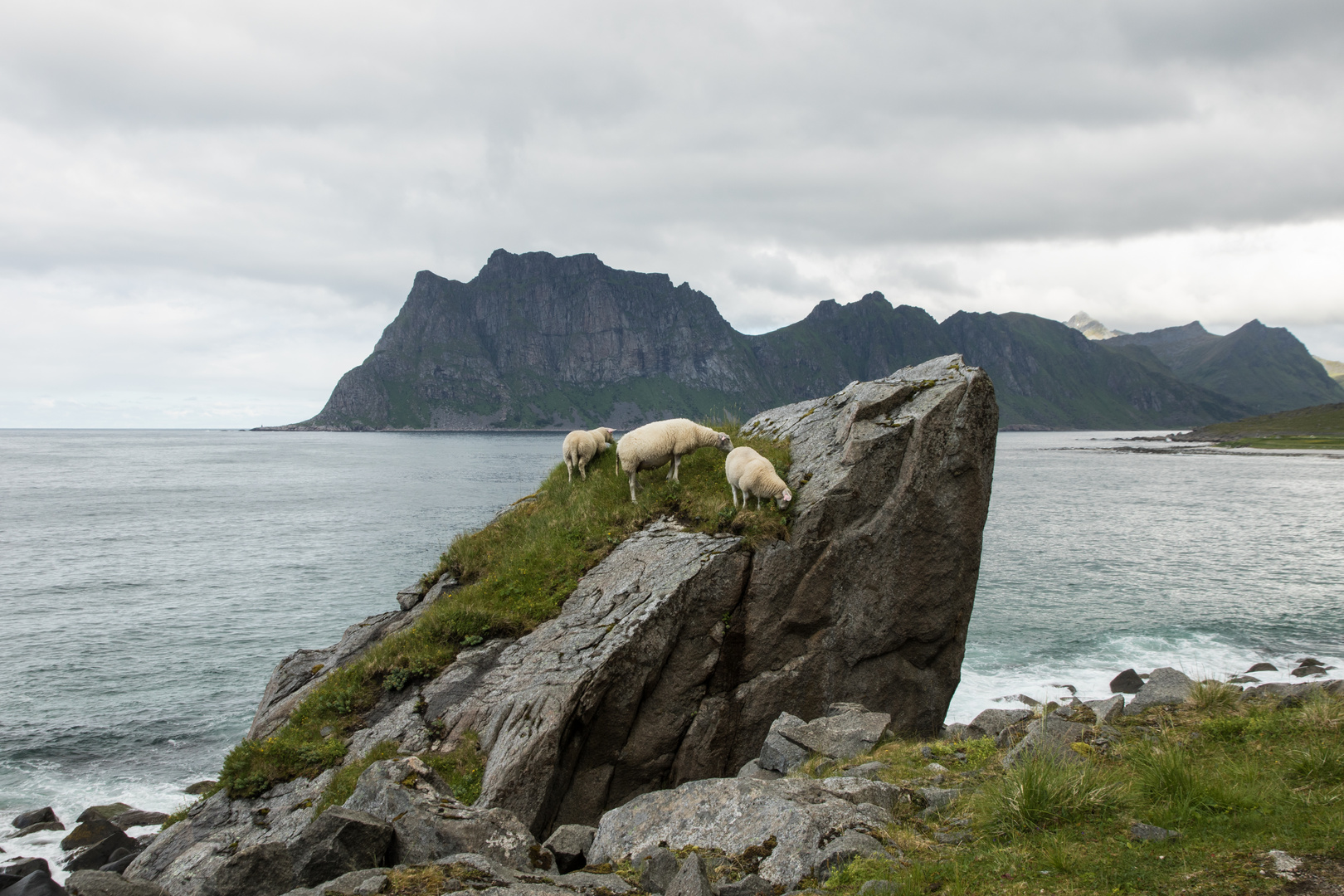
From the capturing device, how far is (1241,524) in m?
70.1

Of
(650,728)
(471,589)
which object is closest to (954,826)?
(650,728)

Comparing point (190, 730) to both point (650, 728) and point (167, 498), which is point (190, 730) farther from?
point (167, 498)

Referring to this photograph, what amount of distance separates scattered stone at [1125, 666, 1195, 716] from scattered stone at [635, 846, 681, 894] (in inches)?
357

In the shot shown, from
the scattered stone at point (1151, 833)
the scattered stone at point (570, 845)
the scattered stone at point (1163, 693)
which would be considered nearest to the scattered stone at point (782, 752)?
the scattered stone at point (570, 845)

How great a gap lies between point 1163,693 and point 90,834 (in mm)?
28351

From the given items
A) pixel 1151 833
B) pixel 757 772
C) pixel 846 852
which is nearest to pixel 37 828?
pixel 757 772

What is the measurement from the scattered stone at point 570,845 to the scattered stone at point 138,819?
19460mm

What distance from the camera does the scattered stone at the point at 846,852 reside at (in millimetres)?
7270

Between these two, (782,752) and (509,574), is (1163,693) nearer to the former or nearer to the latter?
(782,752)

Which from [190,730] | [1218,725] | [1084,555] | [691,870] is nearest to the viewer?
[691,870]

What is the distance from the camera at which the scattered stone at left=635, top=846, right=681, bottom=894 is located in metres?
7.55

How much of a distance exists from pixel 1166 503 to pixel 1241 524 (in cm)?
1913

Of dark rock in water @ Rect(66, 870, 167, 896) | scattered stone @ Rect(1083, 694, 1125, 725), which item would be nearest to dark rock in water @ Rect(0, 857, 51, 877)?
dark rock in water @ Rect(66, 870, 167, 896)

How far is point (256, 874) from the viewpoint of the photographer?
8.96 metres
